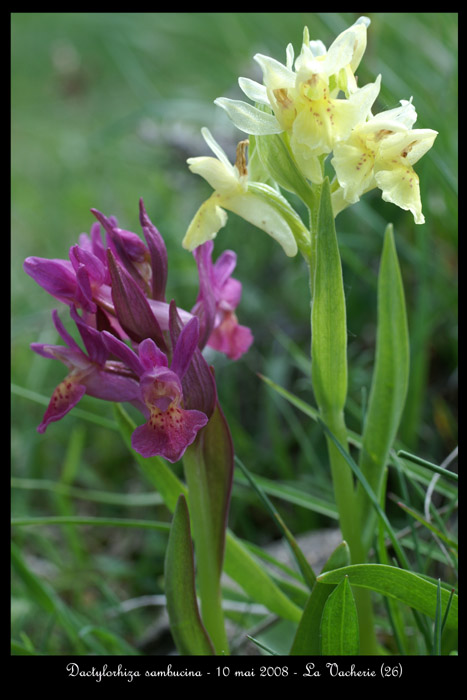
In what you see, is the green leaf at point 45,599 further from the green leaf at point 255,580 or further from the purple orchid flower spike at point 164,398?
the purple orchid flower spike at point 164,398

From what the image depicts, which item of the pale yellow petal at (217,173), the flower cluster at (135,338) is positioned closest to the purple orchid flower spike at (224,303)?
the flower cluster at (135,338)

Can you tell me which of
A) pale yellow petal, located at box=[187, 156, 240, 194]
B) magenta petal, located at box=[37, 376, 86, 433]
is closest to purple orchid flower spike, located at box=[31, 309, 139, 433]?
magenta petal, located at box=[37, 376, 86, 433]

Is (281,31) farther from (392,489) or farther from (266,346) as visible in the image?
(392,489)

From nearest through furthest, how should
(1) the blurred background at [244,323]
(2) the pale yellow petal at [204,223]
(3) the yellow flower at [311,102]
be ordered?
(3) the yellow flower at [311,102] < (2) the pale yellow petal at [204,223] < (1) the blurred background at [244,323]

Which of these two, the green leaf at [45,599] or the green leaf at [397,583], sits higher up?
the green leaf at [397,583]

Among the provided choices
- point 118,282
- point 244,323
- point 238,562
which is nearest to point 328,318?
point 118,282
